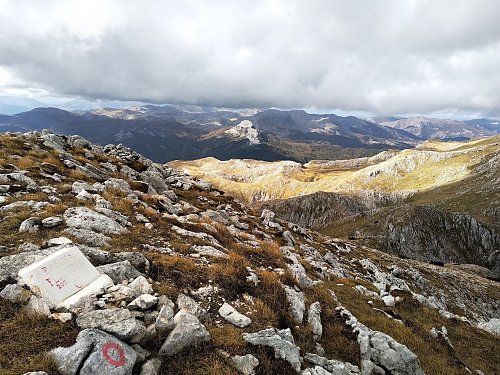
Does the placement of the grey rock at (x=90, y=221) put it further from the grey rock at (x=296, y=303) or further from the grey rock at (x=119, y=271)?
the grey rock at (x=296, y=303)

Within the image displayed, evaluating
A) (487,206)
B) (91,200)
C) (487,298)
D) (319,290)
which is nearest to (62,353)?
(319,290)

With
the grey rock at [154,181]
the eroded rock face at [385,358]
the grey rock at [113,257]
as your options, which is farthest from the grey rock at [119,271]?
the grey rock at [154,181]

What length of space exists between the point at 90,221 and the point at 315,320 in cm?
1209

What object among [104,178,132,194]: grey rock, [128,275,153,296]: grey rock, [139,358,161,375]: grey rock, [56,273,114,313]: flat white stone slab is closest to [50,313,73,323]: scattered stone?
[56,273,114,313]: flat white stone slab

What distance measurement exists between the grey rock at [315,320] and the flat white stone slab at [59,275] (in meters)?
8.49

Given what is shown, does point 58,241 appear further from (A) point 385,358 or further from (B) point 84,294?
(A) point 385,358

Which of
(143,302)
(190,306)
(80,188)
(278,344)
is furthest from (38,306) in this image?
(80,188)

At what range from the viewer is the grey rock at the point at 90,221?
52.7 feet

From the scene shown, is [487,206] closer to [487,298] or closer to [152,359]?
[487,298]

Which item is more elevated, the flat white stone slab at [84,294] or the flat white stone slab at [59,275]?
the flat white stone slab at [59,275]

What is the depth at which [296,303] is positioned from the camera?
13.9 metres

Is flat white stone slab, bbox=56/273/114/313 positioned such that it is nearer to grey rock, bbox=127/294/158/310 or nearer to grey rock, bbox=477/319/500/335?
grey rock, bbox=127/294/158/310

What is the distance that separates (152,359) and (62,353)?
2166 millimetres

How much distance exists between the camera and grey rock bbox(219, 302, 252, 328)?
1116cm
